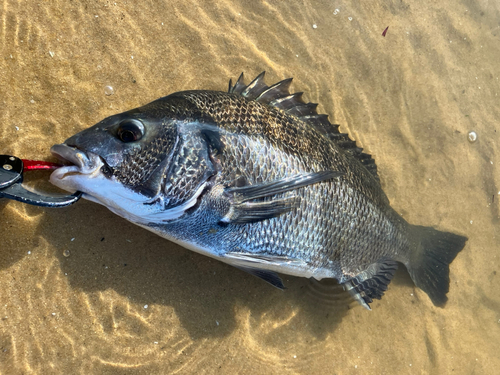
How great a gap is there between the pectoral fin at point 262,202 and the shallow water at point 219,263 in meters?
0.84

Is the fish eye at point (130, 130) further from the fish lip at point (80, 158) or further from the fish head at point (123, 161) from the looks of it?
the fish lip at point (80, 158)

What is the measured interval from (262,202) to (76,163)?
1149mm

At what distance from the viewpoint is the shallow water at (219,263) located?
2271 millimetres

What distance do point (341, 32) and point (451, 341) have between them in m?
3.63

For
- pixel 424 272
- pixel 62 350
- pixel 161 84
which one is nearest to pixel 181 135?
pixel 161 84

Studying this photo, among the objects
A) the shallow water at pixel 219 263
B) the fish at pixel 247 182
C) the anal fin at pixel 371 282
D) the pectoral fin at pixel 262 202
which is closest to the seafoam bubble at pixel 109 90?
the shallow water at pixel 219 263

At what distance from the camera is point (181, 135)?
1.92 meters

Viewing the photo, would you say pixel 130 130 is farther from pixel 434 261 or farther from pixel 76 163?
pixel 434 261

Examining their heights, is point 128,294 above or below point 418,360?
above

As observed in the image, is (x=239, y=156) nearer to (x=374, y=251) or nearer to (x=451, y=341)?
(x=374, y=251)

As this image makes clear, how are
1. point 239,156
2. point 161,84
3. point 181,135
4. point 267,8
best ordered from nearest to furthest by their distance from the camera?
point 181,135, point 239,156, point 161,84, point 267,8

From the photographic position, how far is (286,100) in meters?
2.47

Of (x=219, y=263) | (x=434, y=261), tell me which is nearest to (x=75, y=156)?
(x=219, y=263)

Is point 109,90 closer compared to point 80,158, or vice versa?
point 80,158
